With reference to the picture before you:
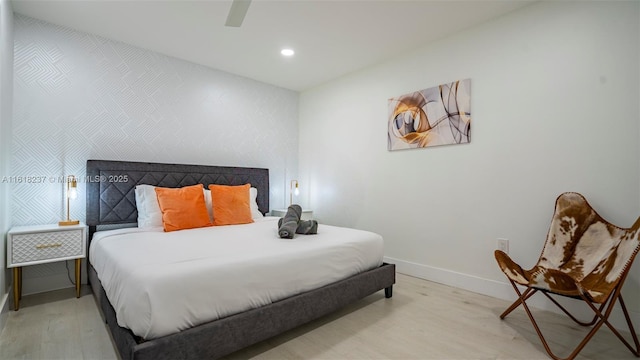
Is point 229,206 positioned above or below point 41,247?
above

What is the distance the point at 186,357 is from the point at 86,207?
242 cm

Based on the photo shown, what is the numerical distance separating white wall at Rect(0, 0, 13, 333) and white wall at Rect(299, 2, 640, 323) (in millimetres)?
3354

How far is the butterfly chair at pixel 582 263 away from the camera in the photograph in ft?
5.90

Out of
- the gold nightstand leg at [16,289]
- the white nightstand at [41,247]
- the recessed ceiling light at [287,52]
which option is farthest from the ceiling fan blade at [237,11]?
the gold nightstand leg at [16,289]

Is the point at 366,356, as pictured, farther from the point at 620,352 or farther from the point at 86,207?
the point at 86,207

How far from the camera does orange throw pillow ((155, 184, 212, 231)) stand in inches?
114

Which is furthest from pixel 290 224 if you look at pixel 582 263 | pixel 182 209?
pixel 582 263

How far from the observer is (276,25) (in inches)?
115

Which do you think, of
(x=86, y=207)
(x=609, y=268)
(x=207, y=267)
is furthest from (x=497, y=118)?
(x=86, y=207)

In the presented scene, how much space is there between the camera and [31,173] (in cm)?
283

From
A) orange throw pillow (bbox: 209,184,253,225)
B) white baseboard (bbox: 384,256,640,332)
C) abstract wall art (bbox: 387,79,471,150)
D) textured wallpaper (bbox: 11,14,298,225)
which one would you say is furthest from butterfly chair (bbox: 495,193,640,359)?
textured wallpaper (bbox: 11,14,298,225)

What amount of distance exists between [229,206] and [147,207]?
78 cm

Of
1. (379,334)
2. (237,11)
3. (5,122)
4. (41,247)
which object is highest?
(237,11)

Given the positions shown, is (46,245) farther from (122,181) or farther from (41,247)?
(122,181)
